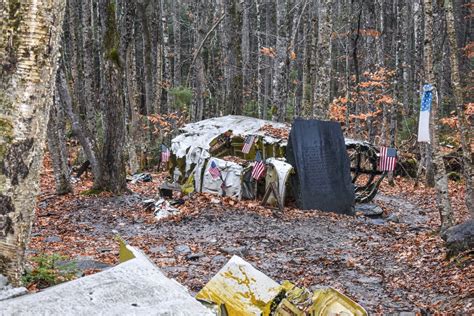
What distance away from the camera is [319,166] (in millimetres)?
12898

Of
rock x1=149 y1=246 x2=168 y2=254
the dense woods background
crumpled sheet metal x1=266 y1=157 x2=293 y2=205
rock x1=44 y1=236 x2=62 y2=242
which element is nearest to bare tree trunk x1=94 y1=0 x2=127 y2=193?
the dense woods background

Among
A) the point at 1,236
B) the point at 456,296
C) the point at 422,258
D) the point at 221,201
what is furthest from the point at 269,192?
the point at 1,236

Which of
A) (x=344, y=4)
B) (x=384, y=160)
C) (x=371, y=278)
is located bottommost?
(x=371, y=278)

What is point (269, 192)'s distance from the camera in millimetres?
12484

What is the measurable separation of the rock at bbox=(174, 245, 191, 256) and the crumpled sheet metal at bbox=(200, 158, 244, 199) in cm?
395

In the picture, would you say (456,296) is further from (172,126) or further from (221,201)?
(172,126)

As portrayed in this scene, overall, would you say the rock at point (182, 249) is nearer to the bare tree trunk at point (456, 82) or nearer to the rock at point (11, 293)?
the bare tree trunk at point (456, 82)

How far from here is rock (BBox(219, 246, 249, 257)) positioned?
880 cm

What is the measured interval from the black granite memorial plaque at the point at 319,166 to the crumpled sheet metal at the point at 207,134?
1403 mm

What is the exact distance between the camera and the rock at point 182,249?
29.2 ft

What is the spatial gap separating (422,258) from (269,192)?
4772mm

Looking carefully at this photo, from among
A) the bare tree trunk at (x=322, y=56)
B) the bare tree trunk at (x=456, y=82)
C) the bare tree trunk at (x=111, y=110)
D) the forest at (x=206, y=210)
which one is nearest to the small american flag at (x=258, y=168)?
the forest at (x=206, y=210)

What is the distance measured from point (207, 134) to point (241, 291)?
11.3 metres

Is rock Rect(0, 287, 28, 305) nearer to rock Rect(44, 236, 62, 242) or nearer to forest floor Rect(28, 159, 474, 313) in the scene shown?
forest floor Rect(28, 159, 474, 313)
